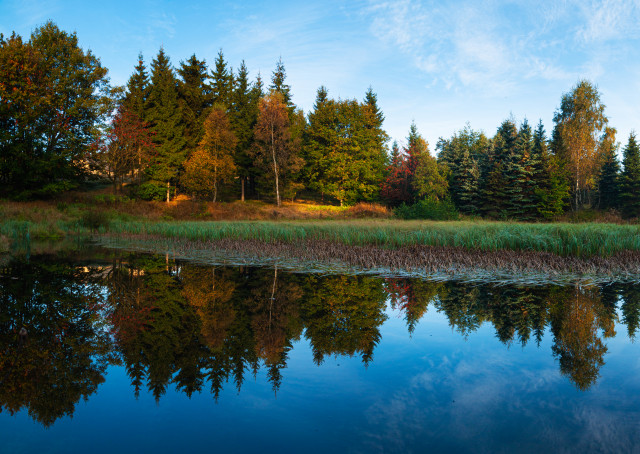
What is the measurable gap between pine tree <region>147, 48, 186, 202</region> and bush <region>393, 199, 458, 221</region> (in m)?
21.0

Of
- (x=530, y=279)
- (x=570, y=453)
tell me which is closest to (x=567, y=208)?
(x=530, y=279)

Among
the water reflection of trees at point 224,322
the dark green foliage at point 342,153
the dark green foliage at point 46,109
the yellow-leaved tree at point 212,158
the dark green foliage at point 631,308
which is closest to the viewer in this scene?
the water reflection of trees at point 224,322

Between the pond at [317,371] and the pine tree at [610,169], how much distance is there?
37083mm

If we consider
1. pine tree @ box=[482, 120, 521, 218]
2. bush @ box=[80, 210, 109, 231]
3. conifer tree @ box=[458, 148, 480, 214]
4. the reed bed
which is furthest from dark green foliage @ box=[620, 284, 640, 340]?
conifer tree @ box=[458, 148, 480, 214]

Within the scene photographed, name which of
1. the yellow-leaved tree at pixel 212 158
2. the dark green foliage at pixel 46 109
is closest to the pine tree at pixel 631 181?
the yellow-leaved tree at pixel 212 158

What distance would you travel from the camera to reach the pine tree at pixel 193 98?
36.8m

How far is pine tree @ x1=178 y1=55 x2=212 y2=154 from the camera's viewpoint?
1449 inches

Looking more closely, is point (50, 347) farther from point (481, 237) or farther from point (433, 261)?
point (481, 237)

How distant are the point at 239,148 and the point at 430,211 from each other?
21.6 meters

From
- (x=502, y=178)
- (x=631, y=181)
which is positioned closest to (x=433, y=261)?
(x=502, y=178)

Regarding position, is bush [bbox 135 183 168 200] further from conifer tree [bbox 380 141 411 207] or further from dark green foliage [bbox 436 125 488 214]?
dark green foliage [bbox 436 125 488 214]

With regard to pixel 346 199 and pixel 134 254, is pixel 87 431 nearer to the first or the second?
pixel 134 254

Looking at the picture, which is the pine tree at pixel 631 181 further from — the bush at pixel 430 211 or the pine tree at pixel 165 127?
the pine tree at pixel 165 127

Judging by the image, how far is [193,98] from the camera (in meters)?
37.7
